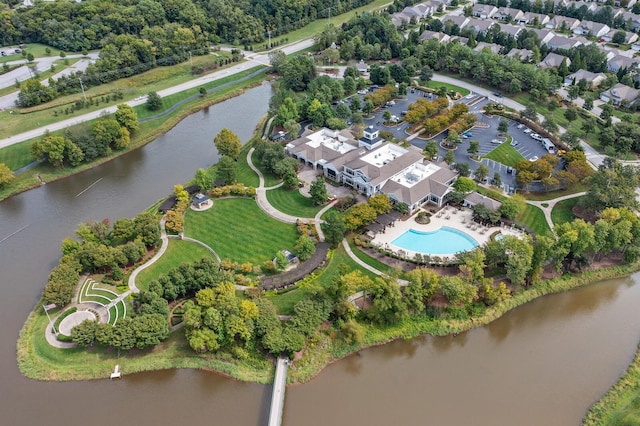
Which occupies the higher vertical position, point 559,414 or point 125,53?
point 125,53

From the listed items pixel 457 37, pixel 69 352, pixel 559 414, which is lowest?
pixel 559 414

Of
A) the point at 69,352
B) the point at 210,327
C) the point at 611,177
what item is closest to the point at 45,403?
the point at 69,352

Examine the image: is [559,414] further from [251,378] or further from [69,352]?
[69,352]

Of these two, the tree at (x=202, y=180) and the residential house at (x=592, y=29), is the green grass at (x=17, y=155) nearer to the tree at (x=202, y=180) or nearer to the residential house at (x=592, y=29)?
the tree at (x=202, y=180)

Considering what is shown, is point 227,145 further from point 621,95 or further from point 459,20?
point 459,20

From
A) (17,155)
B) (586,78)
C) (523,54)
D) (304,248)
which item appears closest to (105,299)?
(304,248)

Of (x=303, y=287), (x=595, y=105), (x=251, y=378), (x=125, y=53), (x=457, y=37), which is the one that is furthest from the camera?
(x=457, y=37)
